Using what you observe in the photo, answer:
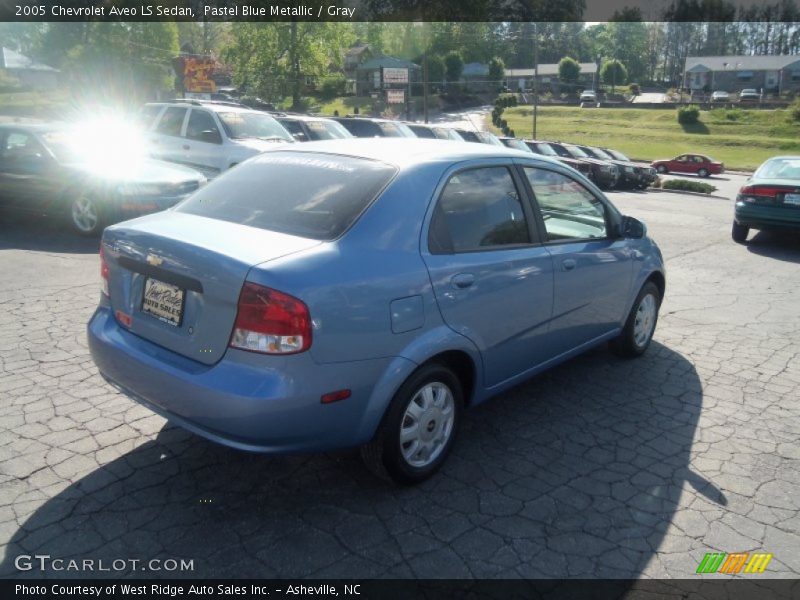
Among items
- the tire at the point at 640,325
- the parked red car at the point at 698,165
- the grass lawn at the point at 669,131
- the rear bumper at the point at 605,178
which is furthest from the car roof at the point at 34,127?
the grass lawn at the point at 669,131

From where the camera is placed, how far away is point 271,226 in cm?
337

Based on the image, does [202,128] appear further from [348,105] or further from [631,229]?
[348,105]

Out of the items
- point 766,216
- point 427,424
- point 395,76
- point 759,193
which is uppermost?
point 395,76

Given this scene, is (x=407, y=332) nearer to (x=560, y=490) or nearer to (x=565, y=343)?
(x=560, y=490)

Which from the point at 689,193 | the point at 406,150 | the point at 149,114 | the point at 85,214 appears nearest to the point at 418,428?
the point at 406,150

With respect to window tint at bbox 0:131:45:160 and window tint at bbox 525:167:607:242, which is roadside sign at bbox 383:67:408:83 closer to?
window tint at bbox 0:131:45:160

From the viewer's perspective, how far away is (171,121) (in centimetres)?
1298

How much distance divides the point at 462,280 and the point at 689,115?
2464 inches

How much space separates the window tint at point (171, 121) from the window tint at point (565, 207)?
390 inches

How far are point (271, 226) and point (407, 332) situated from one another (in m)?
0.88

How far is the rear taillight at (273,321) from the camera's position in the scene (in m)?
2.84

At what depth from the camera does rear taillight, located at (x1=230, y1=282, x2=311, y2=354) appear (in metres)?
2.84

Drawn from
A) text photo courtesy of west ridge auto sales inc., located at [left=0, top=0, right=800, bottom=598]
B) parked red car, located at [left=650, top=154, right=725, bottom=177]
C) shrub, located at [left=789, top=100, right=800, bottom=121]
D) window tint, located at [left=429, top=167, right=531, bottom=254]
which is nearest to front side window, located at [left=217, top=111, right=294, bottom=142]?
text photo courtesy of west ridge auto sales inc., located at [left=0, top=0, right=800, bottom=598]

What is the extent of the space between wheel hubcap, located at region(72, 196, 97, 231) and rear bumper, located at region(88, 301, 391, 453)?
21.7 feet
